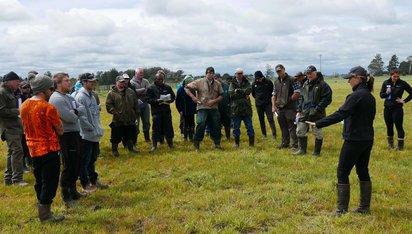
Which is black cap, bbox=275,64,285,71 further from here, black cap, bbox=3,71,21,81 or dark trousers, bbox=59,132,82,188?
black cap, bbox=3,71,21,81

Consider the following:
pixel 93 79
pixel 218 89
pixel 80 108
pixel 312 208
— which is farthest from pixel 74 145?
pixel 218 89

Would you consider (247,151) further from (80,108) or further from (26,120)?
(26,120)

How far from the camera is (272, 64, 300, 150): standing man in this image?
35.3 ft

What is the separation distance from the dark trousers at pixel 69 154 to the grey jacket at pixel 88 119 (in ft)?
1.97

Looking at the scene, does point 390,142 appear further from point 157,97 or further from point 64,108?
point 64,108

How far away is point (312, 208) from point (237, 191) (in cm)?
144

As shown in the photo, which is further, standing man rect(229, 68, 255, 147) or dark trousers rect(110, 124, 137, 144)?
standing man rect(229, 68, 255, 147)

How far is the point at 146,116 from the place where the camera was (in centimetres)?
1202

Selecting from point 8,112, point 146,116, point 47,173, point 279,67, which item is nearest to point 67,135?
point 47,173

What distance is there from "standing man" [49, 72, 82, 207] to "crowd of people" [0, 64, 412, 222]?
0.05 feet

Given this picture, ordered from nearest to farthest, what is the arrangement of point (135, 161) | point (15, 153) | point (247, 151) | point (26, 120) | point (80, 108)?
1. point (26, 120)
2. point (80, 108)
3. point (15, 153)
4. point (135, 161)
5. point (247, 151)

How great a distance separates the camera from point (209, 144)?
1177cm

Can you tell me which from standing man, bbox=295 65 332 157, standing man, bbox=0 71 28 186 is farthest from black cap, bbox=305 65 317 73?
standing man, bbox=0 71 28 186

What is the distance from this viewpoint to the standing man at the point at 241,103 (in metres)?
11.2
